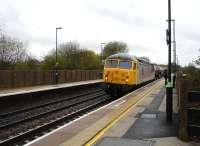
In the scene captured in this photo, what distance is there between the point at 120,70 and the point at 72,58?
62.8 m

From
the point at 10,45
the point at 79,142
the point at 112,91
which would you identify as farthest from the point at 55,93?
the point at 10,45

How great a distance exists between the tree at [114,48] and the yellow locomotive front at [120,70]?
9481 cm

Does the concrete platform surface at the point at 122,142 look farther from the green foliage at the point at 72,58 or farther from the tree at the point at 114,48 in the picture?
the tree at the point at 114,48

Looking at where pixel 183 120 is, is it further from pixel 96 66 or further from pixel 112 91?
pixel 96 66

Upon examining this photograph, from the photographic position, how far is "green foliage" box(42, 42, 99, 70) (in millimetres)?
83500

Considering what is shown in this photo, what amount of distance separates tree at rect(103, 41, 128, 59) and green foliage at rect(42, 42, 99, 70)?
83.2 ft

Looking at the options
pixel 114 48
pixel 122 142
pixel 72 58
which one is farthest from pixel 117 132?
pixel 114 48

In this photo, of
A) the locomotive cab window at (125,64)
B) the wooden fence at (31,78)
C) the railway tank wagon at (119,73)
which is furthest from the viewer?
the wooden fence at (31,78)

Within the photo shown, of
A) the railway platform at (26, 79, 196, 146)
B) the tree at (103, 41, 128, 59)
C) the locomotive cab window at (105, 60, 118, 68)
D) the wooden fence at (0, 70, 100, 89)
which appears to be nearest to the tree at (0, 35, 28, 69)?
the wooden fence at (0, 70, 100, 89)

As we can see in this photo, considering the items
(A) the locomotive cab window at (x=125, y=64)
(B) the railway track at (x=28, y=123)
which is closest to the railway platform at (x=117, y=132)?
(B) the railway track at (x=28, y=123)

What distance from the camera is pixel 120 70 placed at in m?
32.0

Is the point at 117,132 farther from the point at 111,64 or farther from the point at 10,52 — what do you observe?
the point at 10,52

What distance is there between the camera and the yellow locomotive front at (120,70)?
31922mm

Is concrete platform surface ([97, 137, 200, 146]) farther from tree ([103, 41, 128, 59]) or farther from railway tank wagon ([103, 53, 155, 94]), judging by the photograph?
tree ([103, 41, 128, 59])
